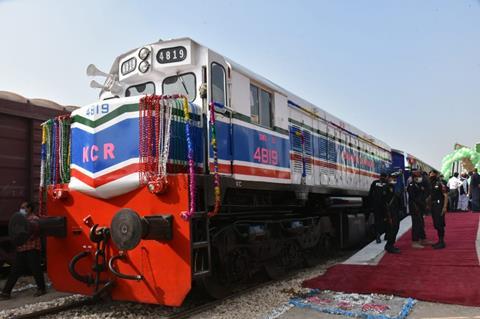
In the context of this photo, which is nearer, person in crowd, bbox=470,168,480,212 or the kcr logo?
the kcr logo

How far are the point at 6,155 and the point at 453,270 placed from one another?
25.5 feet

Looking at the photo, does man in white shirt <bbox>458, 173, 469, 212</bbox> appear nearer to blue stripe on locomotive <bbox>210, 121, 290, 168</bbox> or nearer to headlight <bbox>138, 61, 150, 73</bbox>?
blue stripe on locomotive <bbox>210, 121, 290, 168</bbox>

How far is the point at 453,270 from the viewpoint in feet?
23.7

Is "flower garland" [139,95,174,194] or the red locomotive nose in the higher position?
"flower garland" [139,95,174,194]

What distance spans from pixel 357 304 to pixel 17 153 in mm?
6428

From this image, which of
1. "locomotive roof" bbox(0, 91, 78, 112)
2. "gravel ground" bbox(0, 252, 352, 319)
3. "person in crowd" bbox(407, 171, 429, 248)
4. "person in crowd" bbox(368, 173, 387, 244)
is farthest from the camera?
"person in crowd" bbox(407, 171, 429, 248)

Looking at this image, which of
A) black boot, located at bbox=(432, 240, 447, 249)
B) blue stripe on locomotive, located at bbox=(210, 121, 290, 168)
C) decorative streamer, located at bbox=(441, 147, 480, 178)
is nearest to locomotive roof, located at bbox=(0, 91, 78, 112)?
blue stripe on locomotive, located at bbox=(210, 121, 290, 168)

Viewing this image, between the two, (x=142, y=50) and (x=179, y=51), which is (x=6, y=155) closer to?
(x=142, y=50)

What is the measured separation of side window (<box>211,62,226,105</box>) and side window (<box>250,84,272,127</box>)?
778 millimetres

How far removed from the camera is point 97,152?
18.8 ft

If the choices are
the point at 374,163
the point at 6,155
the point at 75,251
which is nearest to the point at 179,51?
the point at 75,251

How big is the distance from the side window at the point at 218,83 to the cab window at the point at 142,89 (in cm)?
101

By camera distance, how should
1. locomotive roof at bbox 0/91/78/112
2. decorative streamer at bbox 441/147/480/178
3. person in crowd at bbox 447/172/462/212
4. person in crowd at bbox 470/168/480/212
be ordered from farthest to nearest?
1. decorative streamer at bbox 441/147/480/178
2. person in crowd at bbox 447/172/462/212
3. person in crowd at bbox 470/168/480/212
4. locomotive roof at bbox 0/91/78/112

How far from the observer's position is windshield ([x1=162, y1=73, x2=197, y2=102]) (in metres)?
6.16
